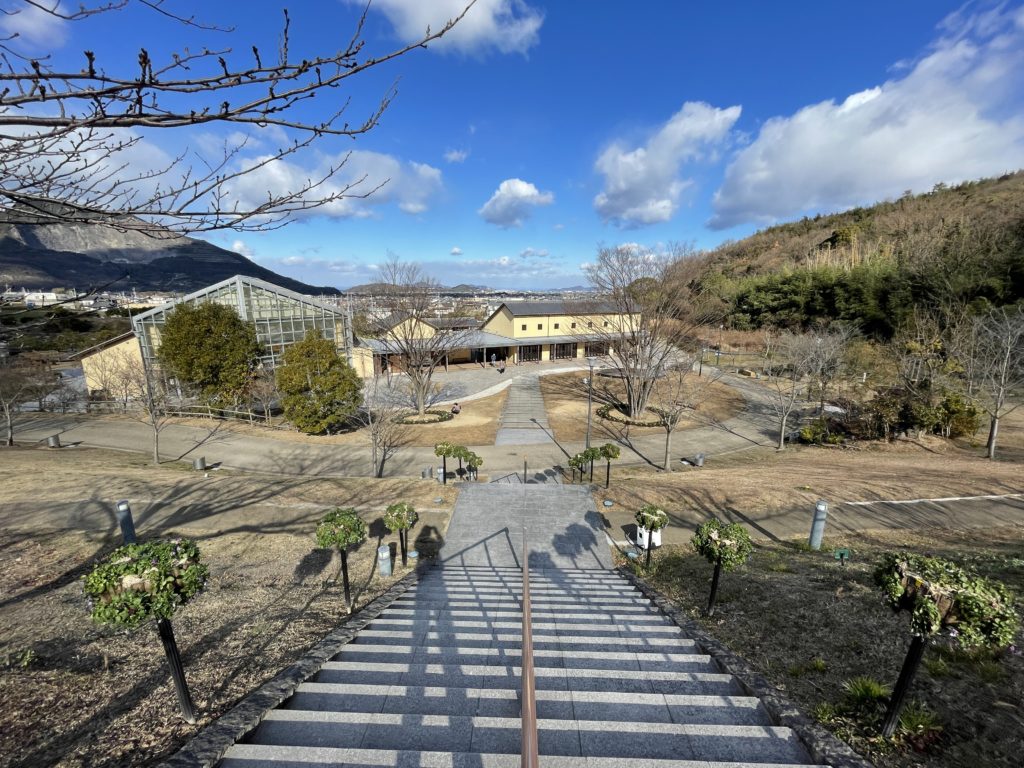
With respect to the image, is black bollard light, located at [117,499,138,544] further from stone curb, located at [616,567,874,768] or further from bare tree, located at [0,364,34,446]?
bare tree, located at [0,364,34,446]

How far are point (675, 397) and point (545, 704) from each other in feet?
51.3

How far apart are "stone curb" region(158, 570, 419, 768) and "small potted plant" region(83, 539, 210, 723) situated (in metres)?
0.63

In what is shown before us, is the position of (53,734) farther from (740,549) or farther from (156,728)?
(740,549)

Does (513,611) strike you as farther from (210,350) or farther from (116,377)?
(116,377)

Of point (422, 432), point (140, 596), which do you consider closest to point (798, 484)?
point (140, 596)

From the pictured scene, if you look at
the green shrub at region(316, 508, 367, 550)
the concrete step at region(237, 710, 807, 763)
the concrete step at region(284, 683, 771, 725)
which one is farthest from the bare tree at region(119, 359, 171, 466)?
the concrete step at region(237, 710, 807, 763)

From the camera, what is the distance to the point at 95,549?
847 centimetres

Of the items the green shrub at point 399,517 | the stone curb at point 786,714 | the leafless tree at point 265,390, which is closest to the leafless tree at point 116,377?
the leafless tree at point 265,390

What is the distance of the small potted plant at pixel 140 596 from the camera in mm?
3688

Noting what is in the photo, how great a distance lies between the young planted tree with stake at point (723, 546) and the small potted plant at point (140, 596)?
633cm

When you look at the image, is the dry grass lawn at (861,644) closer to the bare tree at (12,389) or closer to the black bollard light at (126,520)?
the black bollard light at (126,520)

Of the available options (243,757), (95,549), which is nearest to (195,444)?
(95,549)

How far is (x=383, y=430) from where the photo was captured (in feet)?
56.9

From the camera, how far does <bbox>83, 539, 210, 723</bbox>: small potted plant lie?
12.1 feet
